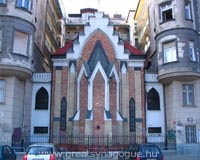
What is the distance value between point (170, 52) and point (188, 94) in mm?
4445

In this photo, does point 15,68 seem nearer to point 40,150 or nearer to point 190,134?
point 40,150

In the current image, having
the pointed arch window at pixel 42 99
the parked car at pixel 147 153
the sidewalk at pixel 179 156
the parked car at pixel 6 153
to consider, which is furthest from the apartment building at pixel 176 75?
the parked car at pixel 6 153

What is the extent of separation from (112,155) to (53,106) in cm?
828

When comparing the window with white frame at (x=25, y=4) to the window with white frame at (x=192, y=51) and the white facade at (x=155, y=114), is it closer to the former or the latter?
the white facade at (x=155, y=114)

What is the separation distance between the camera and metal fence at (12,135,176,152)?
26297 millimetres

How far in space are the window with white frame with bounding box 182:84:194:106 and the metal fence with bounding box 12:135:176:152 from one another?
4.11 metres

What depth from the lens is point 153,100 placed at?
3006 cm

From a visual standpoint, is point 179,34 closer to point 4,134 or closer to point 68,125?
point 68,125

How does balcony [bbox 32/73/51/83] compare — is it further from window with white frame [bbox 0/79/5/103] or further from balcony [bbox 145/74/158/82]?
balcony [bbox 145/74/158/82]

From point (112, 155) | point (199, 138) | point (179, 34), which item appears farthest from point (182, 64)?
point (112, 155)

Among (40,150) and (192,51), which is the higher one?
(192,51)

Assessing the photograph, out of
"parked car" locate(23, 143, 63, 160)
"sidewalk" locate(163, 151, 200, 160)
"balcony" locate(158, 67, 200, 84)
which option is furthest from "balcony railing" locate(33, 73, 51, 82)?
"parked car" locate(23, 143, 63, 160)

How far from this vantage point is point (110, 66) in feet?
96.1

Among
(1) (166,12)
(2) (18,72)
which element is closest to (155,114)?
(1) (166,12)
